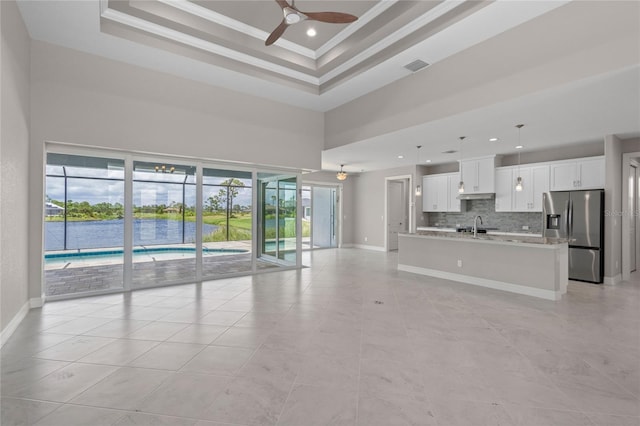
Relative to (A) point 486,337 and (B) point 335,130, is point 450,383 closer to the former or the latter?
(A) point 486,337

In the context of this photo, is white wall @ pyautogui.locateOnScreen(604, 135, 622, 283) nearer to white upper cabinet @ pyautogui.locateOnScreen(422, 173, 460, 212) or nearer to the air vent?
white upper cabinet @ pyautogui.locateOnScreen(422, 173, 460, 212)

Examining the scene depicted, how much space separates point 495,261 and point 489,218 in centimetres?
332

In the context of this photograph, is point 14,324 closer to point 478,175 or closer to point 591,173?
point 478,175

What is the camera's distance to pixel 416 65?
4.46 m

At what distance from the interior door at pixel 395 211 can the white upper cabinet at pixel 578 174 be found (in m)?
4.47

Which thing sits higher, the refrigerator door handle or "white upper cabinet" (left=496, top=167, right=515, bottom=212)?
"white upper cabinet" (left=496, top=167, right=515, bottom=212)

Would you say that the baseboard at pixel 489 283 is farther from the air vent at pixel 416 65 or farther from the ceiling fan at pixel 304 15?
the ceiling fan at pixel 304 15

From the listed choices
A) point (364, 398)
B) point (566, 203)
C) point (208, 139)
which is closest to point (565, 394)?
point (364, 398)

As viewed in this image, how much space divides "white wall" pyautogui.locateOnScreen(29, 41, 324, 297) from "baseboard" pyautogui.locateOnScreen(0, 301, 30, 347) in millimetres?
332

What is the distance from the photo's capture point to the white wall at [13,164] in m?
2.90

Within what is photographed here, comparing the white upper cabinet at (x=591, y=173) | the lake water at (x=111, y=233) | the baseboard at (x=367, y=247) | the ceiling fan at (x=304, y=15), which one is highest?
the ceiling fan at (x=304, y=15)

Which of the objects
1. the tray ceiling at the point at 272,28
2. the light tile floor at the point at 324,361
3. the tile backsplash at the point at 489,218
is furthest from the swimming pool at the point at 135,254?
the tile backsplash at the point at 489,218

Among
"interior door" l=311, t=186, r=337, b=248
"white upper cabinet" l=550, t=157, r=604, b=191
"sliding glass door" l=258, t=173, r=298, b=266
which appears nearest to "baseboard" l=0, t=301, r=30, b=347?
"sliding glass door" l=258, t=173, r=298, b=266

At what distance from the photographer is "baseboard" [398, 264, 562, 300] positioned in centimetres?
454
